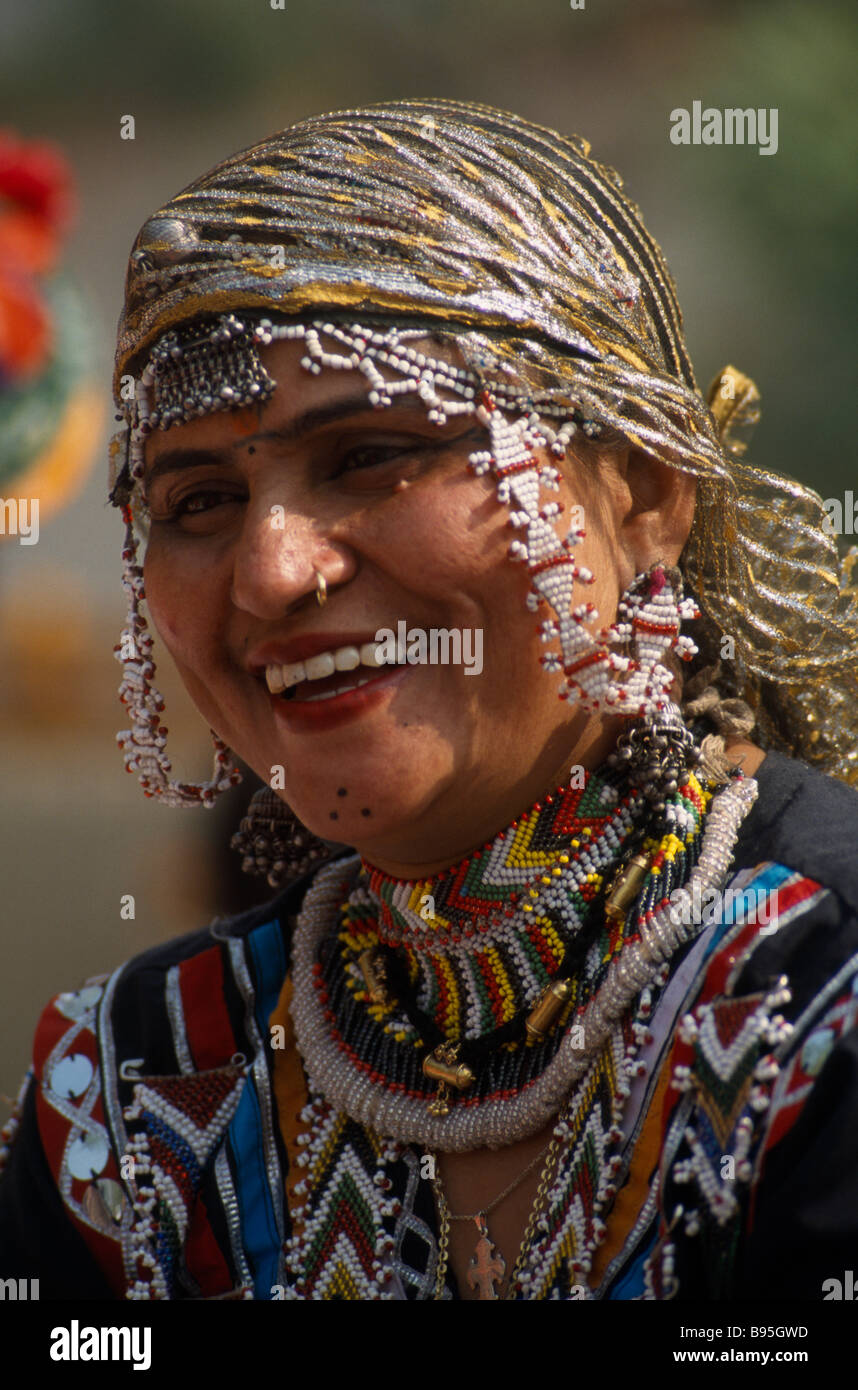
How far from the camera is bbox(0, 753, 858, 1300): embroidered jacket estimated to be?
1522mm

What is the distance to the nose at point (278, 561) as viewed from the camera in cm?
178

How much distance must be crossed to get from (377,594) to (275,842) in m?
0.79

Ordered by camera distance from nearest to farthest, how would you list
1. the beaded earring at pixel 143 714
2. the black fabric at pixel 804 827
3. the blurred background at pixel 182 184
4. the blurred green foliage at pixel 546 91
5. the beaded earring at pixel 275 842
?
the black fabric at pixel 804 827 < the beaded earring at pixel 143 714 < the beaded earring at pixel 275 842 < the blurred background at pixel 182 184 < the blurred green foliage at pixel 546 91

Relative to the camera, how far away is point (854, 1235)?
142cm

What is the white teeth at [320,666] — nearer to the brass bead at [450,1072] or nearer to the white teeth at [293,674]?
the white teeth at [293,674]

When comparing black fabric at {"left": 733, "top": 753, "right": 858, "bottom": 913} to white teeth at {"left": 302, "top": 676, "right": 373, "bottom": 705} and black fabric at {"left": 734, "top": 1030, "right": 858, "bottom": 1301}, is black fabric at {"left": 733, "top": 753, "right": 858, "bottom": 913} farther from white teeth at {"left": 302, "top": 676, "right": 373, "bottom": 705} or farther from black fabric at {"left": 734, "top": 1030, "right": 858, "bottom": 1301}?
white teeth at {"left": 302, "top": 676, "right": 373, "bottom": 705}

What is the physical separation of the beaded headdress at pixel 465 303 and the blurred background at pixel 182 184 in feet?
13.3

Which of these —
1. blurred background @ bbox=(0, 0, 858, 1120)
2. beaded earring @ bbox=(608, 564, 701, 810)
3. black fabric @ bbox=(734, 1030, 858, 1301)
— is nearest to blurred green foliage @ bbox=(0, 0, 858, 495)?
blurred background @ bbox=(0, 0, 858, 1120)

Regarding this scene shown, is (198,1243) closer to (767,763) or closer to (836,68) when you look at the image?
(767,763)

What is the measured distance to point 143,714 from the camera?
7.42 feet

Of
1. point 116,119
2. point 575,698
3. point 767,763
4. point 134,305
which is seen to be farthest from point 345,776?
point 116,119

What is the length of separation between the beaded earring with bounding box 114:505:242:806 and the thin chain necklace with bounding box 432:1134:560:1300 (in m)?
0.80

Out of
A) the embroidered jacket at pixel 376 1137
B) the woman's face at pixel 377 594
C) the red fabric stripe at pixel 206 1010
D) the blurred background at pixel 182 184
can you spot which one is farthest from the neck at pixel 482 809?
the blurred background at pixel 182 184
